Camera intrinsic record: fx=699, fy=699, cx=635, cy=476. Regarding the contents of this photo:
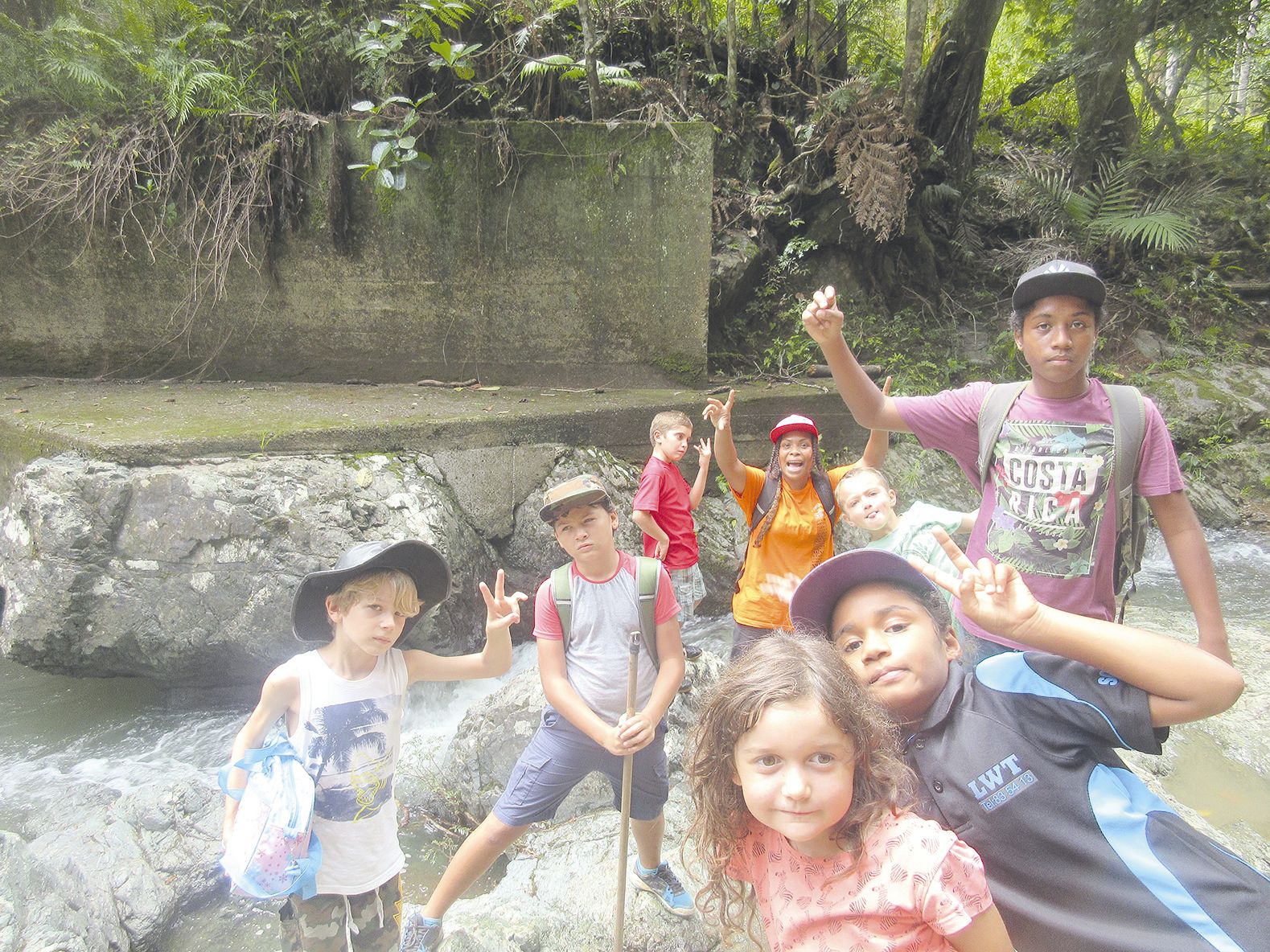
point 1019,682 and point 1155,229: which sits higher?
point 1155,229

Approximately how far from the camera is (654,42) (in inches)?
299

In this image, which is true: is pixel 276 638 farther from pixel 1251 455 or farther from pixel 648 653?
pixel 1251 455

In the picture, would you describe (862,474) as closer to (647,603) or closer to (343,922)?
(647,603)

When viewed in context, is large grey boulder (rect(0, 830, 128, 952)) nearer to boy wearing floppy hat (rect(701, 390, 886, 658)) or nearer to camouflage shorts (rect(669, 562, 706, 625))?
boy wearing floppy hat (rect(701, 390, 886, 658))

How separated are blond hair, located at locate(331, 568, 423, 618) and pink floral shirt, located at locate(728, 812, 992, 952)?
1.20m

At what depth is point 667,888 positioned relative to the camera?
251 cm

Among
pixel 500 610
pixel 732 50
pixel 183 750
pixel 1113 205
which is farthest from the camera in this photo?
pixel 1113 205

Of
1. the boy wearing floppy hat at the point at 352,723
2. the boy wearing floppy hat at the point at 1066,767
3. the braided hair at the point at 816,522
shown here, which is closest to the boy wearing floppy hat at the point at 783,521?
the braided hair at the point at 816,522

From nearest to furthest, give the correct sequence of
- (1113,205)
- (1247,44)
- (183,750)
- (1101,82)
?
(183,750)
(1247,44)
(1113,205)
(1101,82)

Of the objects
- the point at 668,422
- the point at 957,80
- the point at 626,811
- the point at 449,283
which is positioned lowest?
the point at 626,811

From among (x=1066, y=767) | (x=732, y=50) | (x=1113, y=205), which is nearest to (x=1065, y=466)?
(x=1066, y=767)

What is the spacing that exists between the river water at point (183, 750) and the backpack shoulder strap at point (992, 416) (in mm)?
2212

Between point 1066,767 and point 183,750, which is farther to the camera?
point 183,750

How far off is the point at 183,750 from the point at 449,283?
3.70 m
